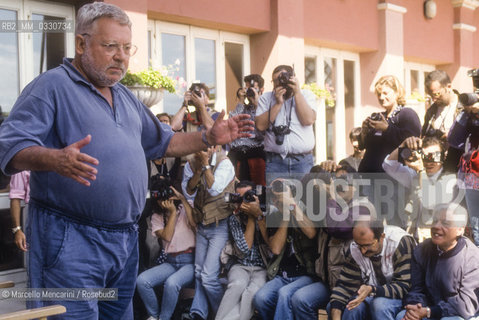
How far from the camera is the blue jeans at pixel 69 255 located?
1.97 m

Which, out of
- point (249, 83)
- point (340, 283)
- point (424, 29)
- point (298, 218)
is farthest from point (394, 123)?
point (424, 29)

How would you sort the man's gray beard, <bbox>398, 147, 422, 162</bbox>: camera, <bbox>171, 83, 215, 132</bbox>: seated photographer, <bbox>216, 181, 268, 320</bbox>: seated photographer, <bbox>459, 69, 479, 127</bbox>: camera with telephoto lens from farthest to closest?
<bbox>171, 83, 215, 132</bbox>: seated photographer < <bbox>216, 181, 268, 320</bbox>: seated photographer < <bbox>398, 147, 422, 162</bbox>: camera < <bbox>459, 69, 479, 127</bbox>: camera with telephoto lens < the man's gray beard

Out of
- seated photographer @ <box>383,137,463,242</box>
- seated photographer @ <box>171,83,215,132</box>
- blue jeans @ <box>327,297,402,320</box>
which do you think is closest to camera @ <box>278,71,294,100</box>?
seated photographer @ <box>171,83,215,132</box>

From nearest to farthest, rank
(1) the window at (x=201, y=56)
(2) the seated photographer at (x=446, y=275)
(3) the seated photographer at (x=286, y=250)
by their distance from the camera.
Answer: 1. (2) the seated photographer at (x=446, y=275)
2. (3) the seated photographer at (x=286, y=250)
3. (1) the window at (x=201, y=56)

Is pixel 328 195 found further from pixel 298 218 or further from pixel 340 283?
pixel 340 283

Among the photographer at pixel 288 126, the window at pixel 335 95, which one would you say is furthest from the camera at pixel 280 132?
the window at pixel 335 95

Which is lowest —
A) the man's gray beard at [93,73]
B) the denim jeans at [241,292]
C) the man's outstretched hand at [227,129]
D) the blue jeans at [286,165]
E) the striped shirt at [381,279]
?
the denim jeans at [241,292]

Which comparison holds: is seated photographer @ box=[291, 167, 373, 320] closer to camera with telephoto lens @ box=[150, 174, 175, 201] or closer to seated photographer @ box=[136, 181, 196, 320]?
seated photographer @ box=[136, 181, 196, 320]

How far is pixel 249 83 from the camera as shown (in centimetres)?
546

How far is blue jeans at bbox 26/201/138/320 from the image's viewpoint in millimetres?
1967

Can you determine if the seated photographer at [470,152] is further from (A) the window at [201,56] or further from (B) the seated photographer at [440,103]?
(A) the window at [201,56]

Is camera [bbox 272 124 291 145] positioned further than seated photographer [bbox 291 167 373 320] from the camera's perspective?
Yes

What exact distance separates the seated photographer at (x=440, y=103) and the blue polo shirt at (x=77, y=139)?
297 centimetres

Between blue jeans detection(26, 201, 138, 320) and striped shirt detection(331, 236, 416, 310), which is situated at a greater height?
blue jeans detection(26, 201, 138, 320)
